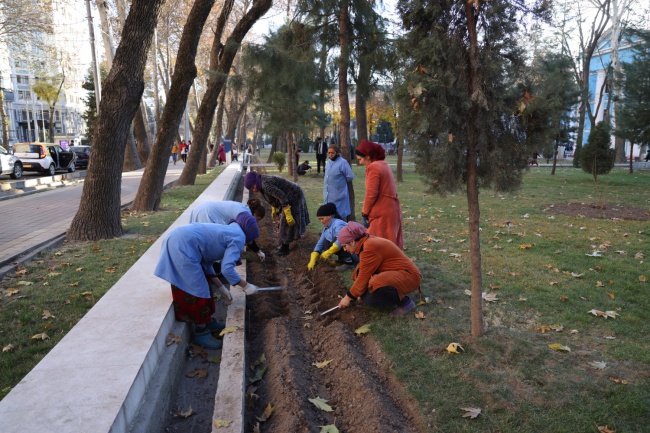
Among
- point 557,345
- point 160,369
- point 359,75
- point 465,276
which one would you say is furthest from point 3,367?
point 359,75

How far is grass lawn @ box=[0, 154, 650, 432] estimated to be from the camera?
3.13 meters

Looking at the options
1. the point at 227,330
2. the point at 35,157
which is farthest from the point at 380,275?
the point at 35,157

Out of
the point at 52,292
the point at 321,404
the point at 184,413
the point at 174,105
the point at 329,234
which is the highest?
the point at 174,105

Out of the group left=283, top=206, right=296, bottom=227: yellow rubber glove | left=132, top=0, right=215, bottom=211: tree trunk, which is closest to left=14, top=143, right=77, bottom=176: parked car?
left=132, top=0, right=215, bottom=211: tree trunk

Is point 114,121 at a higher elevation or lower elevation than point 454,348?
higher

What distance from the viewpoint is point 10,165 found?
18562 mm

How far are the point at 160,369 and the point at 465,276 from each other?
3646mm

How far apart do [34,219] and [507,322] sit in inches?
369

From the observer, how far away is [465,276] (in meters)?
5.80

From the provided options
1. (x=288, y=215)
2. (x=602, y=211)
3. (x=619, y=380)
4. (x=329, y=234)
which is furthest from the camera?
(x=602, y=211)

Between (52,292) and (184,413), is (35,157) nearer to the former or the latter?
(52,292)

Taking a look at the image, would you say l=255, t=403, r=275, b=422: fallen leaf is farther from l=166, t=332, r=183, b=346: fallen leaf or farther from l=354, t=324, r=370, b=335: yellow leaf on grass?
l=354, t=324, r=370, b=335: yellow leaf on grass

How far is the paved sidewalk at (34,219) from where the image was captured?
7.26 metres

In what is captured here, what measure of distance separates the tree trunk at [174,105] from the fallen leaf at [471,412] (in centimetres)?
859
